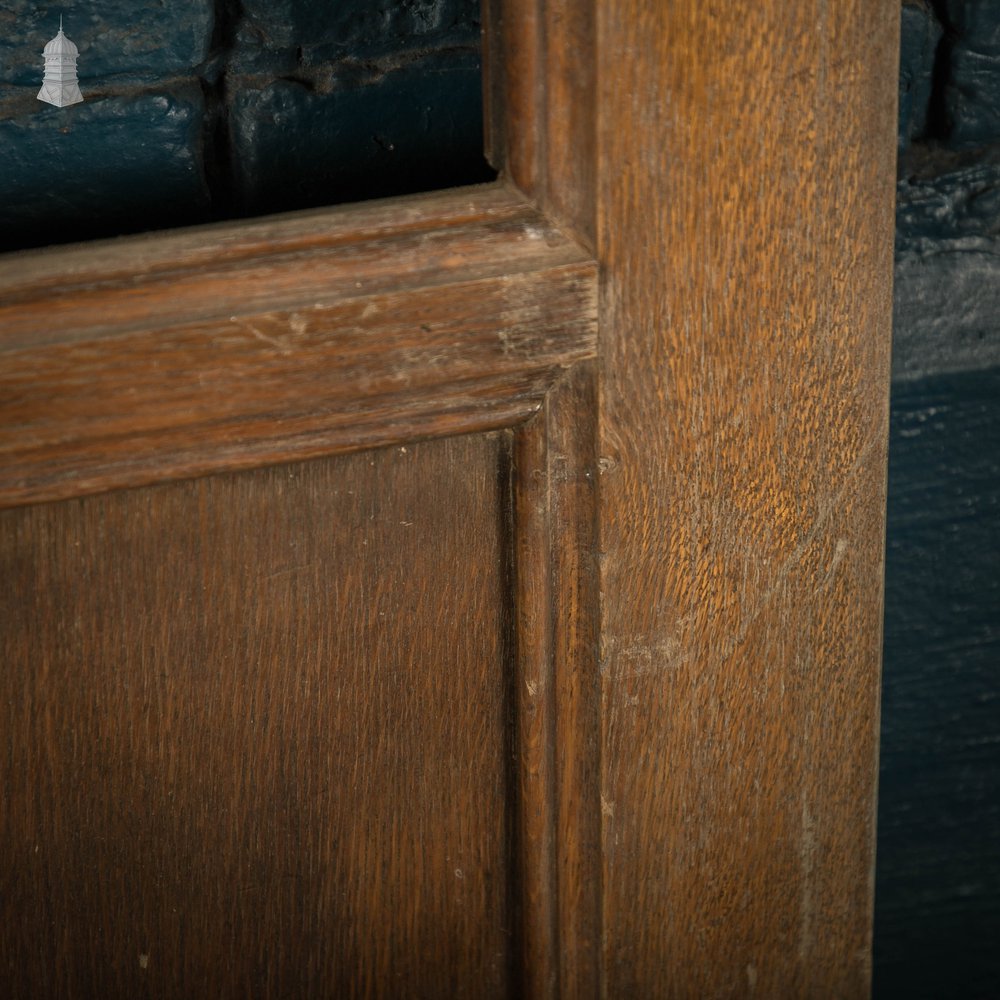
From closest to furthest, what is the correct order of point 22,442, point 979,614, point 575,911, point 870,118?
point 22,442
point 870,118
point 575,911
point 979,614

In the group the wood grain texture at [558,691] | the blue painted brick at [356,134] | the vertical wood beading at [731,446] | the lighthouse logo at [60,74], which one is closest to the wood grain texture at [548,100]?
the vertical wood beading at [731,446]

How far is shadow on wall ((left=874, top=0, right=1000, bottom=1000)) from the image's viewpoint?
112cm

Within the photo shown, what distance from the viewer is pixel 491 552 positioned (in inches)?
34.3

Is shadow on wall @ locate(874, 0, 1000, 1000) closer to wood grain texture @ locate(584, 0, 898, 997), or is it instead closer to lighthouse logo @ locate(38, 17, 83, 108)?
wood grain texture @ locate(584, 0, 898, 997)

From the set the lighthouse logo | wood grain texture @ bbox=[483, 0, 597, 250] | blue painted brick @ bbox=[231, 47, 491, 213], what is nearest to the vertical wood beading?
wood grain texture @ bbox=[483, 0, 597, 250]

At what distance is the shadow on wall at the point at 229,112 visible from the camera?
957 mm

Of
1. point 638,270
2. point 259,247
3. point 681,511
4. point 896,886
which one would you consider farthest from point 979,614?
point 259,247

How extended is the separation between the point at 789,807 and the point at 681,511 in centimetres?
24

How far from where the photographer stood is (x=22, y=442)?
73cm

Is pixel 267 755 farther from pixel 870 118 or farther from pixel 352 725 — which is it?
pixel 870 118

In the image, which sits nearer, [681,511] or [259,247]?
[259,247]

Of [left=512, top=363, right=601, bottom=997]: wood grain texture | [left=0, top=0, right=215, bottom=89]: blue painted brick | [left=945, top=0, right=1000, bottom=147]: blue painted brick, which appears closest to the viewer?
[left=512, top=363, right=601, bottom=997]: wood grain texture

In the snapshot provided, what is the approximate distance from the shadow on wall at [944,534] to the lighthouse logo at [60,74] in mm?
621

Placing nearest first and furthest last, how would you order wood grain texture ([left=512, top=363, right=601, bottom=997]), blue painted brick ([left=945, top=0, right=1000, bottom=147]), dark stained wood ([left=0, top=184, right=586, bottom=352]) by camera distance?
1. dark stained wood ([left=0, top=184, right=586, bottom=352])
2. wood grain texture ([left=512, top=363, right=601, bottom=997])
3. blue painted brick ([left=945, top=0, right=1000, bottom=147])
